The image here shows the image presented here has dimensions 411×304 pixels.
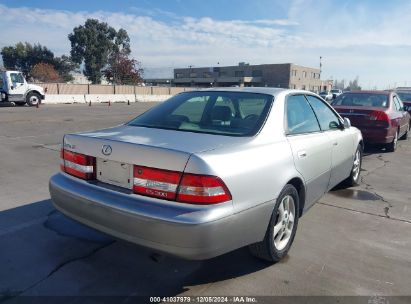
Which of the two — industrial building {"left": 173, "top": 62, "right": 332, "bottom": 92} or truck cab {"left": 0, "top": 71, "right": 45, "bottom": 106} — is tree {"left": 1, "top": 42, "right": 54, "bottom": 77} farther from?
truck cab {"left": 0, "top": 71, "right": 45, "bottom": 106}

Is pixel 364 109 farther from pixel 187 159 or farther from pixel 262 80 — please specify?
pixel 262 80

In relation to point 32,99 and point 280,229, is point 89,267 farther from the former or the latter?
point 32,99

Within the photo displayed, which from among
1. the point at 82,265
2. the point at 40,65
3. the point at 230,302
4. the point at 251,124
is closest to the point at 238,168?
the point at 251,124

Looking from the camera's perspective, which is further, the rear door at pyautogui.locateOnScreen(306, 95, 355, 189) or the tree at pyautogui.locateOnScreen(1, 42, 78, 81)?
the tree at pyautogui.locateOnScreen(1, 42, 78, 81)

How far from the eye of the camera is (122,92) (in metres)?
40.2

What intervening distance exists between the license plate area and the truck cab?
24.5 meters

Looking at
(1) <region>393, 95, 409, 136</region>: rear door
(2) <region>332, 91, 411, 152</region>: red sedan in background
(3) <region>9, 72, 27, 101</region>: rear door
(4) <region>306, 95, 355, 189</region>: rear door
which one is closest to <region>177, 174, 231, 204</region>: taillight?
(4) <region>306, 95, 355, 189</region>: rear door

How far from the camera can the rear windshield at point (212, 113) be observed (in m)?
3.29

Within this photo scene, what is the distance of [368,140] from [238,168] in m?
6.91

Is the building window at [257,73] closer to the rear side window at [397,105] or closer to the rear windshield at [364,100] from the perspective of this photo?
the rear side window at [397,105]

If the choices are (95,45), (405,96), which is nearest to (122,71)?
(95,45)

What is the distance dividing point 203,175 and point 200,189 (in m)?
0.10

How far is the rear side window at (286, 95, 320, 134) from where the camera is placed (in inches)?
142

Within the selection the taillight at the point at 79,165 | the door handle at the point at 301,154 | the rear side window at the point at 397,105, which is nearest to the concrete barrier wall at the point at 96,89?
the rear side window at the point at 397,105
